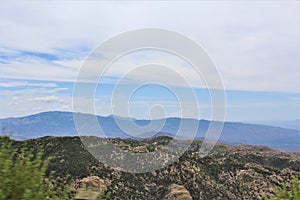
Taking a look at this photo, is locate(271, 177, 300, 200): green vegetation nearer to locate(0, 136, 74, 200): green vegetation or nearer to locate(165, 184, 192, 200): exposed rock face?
locate(0, 136, 74, 200): green vegetation

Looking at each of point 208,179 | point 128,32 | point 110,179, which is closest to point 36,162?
point 128,32

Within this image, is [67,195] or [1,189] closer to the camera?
[1,189]

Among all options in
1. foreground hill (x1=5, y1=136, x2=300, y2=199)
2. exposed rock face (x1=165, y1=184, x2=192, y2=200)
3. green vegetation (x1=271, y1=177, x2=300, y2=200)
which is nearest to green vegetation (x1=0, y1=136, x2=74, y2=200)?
green vegetation (x1=271, y1=177, x2=300, y2=200)

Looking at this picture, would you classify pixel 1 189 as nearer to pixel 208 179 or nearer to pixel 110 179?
pixel 110 179

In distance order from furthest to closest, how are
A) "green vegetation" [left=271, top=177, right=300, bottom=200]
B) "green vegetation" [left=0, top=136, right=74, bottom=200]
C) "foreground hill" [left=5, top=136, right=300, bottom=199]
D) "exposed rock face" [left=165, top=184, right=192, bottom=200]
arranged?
1. "foreground hill" [left=5, top=136, right=300, bottom=199]
2. "exposed rock face" [left=165, top=184, right=192, bottom=200]
3. "green vegetation" [left=271, top=177, right=300, bottom=200]
4. "green vegetation" [left=0, top=136, right=74, bottom=200]

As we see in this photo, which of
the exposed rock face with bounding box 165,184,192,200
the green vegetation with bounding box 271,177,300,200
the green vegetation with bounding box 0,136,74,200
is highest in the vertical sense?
the green vegetation with bounding box 0,136,74,200

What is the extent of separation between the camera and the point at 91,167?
39.0 m

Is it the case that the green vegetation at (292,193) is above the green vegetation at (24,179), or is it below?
below

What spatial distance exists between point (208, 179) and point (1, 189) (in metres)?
40.6

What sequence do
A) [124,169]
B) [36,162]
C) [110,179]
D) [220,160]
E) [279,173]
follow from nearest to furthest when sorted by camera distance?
[36,162] < [110,179] < [124,169] < [279,173] < [220,160]

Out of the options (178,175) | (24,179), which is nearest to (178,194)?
(178,175)

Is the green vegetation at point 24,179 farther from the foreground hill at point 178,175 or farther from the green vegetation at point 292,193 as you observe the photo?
the foreground hill at point 178,175

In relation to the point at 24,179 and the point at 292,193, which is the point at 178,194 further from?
the point at 24,179

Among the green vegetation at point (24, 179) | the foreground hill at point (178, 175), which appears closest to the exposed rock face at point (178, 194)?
the foreground hill at point (178, 175)
